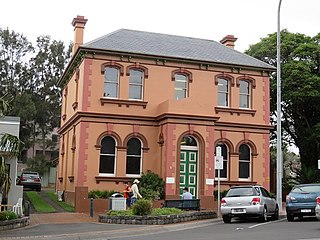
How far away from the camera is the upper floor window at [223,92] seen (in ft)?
101

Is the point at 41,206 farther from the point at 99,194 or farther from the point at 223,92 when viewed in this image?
the point at 223,92

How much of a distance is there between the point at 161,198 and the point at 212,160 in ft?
11.3

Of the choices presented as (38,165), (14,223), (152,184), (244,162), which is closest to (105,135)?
A: (152,184)

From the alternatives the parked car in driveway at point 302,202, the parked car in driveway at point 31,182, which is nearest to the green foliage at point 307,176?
the parked car in driveway at point 302,202

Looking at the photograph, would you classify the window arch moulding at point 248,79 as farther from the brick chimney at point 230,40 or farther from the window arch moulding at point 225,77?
the brick chimney at point 230,40

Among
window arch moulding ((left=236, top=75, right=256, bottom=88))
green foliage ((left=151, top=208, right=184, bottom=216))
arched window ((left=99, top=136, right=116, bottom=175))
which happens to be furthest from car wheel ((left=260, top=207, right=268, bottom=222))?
window arch moulding ((left=236, top=75, right=256, bottom=88))

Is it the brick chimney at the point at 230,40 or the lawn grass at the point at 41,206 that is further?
the brick chimney at the point at 230,40

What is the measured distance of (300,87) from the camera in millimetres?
37594

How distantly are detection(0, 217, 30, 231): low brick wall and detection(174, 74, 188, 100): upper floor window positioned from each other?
44.0 feet

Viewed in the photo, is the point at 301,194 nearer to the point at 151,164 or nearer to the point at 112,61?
the point at 151,164

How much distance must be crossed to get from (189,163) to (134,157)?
3011 mm

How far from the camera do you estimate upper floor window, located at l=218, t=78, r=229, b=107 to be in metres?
30.9

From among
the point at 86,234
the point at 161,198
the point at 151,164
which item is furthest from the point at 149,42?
the point at 86,234

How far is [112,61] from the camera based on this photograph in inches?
1107
